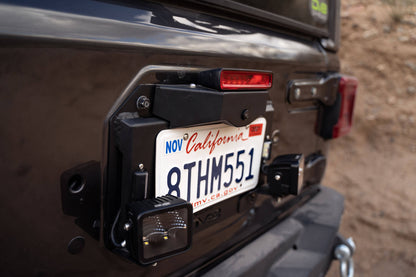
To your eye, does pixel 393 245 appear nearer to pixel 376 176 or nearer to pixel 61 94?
pixel 376 176

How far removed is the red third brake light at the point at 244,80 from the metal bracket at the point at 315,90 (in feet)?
1.27

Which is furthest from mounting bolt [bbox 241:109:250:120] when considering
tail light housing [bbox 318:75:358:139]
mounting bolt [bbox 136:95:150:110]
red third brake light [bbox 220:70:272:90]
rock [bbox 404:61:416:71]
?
rock [bbox 404:61:416:71]

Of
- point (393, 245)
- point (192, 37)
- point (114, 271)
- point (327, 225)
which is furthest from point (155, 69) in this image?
point (393, 245)

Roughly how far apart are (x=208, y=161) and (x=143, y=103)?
0.31 metres

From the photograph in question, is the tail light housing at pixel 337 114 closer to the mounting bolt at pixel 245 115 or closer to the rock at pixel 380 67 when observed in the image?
the mounting bolt at pixel 245 115

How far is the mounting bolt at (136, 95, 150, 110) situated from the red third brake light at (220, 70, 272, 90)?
0.65ft

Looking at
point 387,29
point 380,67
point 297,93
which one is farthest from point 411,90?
point 297,93

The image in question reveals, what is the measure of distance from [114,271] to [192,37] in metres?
0.68

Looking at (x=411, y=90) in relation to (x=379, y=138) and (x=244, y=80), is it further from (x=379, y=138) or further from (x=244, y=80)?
(x=244, y=80)

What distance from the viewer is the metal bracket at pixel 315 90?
4.72 feet

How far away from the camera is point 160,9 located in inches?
37.9

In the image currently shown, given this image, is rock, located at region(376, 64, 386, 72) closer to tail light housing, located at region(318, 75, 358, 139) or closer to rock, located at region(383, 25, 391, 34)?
rock, located at region(383, 25, 391, 34)

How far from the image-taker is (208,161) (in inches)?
43.7

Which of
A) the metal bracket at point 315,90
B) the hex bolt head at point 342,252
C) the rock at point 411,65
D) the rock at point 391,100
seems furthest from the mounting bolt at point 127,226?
the rock at point 411,65
